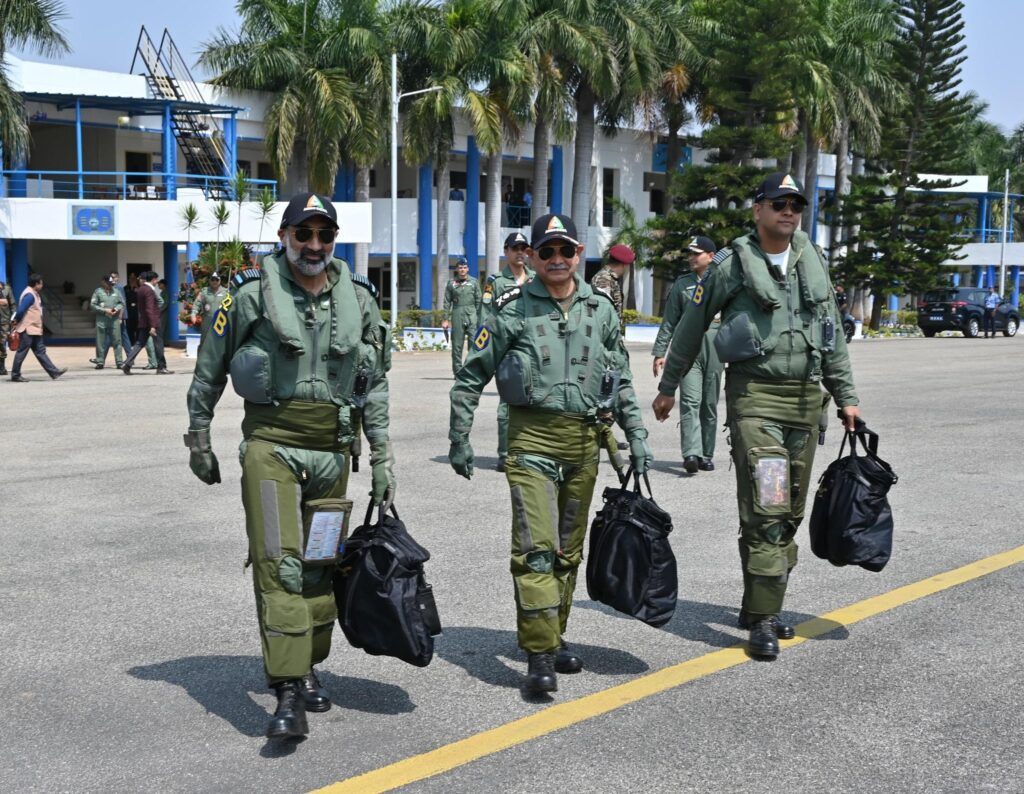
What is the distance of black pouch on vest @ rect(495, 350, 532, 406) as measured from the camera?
510 cm

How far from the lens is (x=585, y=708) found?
15.8 ft

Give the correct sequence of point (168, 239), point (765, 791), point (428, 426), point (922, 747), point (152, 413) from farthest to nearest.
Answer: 1. point (168, 239)
2. point (152, 413)
3. point (428, 426)
4. point (922, 747)
5. point (765, 791)

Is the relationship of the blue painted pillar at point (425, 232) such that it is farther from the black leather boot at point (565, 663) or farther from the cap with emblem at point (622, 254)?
the black leather boot at point (565, 663)

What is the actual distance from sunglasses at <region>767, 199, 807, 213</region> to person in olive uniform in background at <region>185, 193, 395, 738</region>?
6.07 ft

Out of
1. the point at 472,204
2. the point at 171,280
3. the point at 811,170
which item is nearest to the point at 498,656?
the point at 171,280

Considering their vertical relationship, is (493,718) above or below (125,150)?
below

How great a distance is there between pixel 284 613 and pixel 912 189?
51.2m

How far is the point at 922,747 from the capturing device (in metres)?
4.41

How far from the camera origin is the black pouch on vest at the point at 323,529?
4680 millimetres

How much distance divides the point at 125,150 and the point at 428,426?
29036 millimetres

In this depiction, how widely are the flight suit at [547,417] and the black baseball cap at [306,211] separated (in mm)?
860

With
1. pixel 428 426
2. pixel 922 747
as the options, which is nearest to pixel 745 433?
pixel 922 747

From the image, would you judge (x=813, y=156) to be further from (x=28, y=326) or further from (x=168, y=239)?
(x=28, y=326)

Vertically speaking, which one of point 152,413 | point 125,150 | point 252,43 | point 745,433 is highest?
point 252,43
